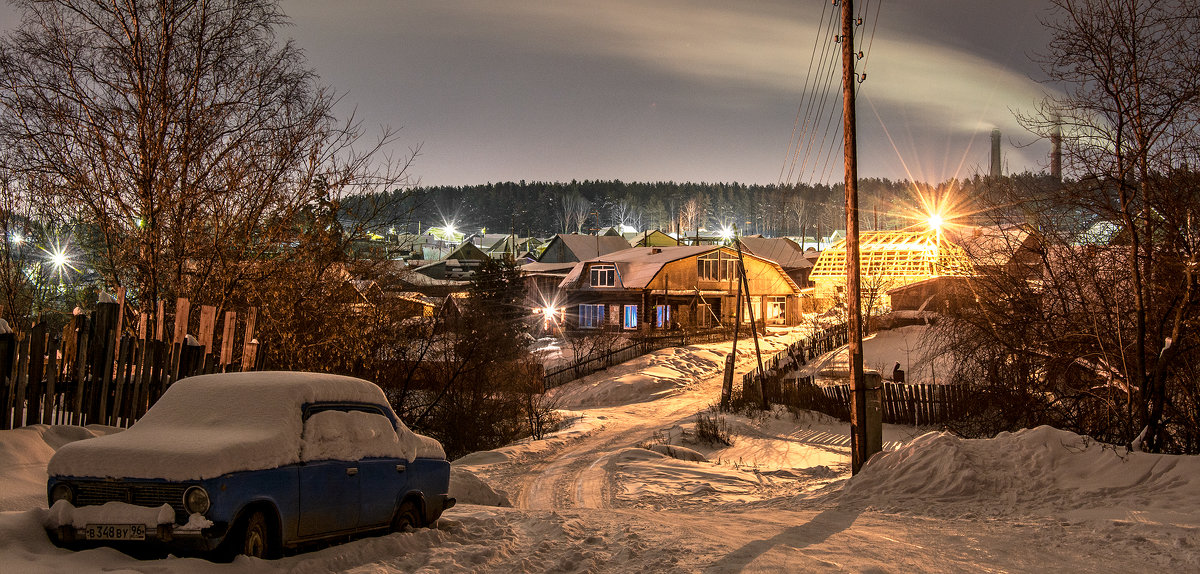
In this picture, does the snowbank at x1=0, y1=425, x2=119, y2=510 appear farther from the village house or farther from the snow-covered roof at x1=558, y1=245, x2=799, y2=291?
the snow-covered roof at x1=558, y1=245, x2=799, y2=291

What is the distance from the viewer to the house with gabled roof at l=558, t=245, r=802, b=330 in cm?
5844

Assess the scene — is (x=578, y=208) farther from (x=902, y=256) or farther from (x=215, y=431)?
(x=215, y=431)

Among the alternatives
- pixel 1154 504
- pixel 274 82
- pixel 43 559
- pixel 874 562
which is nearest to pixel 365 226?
pixel 274 82

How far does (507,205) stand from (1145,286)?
16209 cm

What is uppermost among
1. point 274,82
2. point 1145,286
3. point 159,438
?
point 274,82

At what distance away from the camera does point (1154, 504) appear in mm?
9328

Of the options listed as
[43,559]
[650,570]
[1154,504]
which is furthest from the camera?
[1154,504]

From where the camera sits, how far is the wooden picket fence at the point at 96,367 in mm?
7859

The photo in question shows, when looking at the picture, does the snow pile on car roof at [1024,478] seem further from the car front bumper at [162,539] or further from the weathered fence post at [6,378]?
the weathered fence post at [6,378]

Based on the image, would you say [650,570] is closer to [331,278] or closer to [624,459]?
[331,278]

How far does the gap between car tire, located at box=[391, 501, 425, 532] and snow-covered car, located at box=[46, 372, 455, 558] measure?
1 cm

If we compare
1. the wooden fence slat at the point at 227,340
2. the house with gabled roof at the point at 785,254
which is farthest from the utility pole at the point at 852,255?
the house with gabled roof at the point at 785,254

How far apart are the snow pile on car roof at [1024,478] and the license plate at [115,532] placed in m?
9.19

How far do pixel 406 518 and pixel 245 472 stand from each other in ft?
7.45
